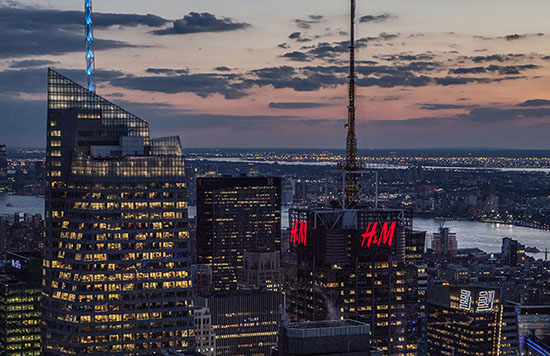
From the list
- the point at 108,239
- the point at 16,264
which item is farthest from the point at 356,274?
the point at 16,264

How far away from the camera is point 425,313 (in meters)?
128

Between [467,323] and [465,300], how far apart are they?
272 cm

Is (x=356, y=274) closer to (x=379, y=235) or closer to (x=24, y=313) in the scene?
(x=379, y=235)

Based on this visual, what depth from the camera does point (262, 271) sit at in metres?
168

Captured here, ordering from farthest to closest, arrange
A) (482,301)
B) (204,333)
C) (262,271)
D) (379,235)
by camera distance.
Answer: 1. (262,271)
2. (482,301)
3. (204,333)
4. (379,235)

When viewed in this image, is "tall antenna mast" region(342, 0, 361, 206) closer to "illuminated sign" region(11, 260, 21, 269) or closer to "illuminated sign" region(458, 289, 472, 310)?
"illuminated sign" region(458, 289, 472, 310)

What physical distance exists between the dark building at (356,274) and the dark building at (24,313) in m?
25.6

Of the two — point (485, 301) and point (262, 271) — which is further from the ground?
point (485, 301)

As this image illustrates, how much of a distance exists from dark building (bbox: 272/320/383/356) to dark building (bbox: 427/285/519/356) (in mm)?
67195

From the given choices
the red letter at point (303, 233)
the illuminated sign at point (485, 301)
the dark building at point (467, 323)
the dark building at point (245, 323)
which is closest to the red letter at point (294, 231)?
the red letter at point (303, 233)

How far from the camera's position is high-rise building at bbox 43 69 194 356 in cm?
7462

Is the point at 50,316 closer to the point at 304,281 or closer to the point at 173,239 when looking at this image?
the point at 173,239

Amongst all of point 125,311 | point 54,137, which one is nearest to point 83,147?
point 54,137

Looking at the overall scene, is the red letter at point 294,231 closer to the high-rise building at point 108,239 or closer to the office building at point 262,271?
the high-rise building at point 108,239
